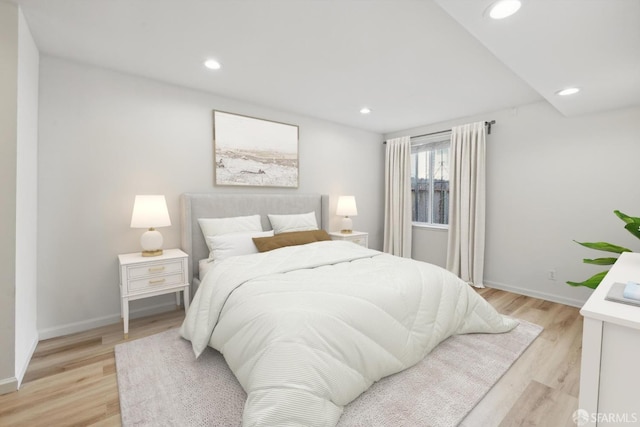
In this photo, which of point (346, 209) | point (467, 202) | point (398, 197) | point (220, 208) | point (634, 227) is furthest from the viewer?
point (398, 197)

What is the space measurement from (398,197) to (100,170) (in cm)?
401

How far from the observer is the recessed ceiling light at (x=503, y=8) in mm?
1337

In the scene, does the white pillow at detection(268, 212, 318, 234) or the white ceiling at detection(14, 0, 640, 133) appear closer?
the white ceiling at detection(14, 0, 640, 133)

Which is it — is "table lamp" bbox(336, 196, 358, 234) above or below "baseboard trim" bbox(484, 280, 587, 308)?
above

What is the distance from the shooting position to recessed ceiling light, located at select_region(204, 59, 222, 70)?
97.4 inches

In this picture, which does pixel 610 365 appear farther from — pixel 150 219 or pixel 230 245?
pixel 150 219

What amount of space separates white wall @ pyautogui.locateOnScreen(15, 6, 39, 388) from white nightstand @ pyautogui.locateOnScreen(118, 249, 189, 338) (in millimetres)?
579

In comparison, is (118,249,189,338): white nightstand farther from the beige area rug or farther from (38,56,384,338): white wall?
the beige area rug

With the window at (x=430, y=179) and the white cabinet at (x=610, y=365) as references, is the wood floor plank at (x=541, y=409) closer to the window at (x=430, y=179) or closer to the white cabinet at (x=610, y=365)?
the white cabinet at (x=610, y=365)

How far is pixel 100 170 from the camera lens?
2.61m

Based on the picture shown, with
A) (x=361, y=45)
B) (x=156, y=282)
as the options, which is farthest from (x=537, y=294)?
(x=156, y=282)

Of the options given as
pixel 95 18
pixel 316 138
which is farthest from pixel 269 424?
pixel 316 138

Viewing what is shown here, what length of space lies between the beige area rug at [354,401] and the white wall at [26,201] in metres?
0.62

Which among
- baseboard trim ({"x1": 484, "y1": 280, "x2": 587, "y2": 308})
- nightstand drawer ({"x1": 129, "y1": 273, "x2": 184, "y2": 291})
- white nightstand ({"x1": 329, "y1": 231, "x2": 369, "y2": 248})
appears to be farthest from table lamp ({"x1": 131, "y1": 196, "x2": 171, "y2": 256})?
baseboard trim ({"x1": 484, "y1": 280, "x2": 587, "y2": 308})
